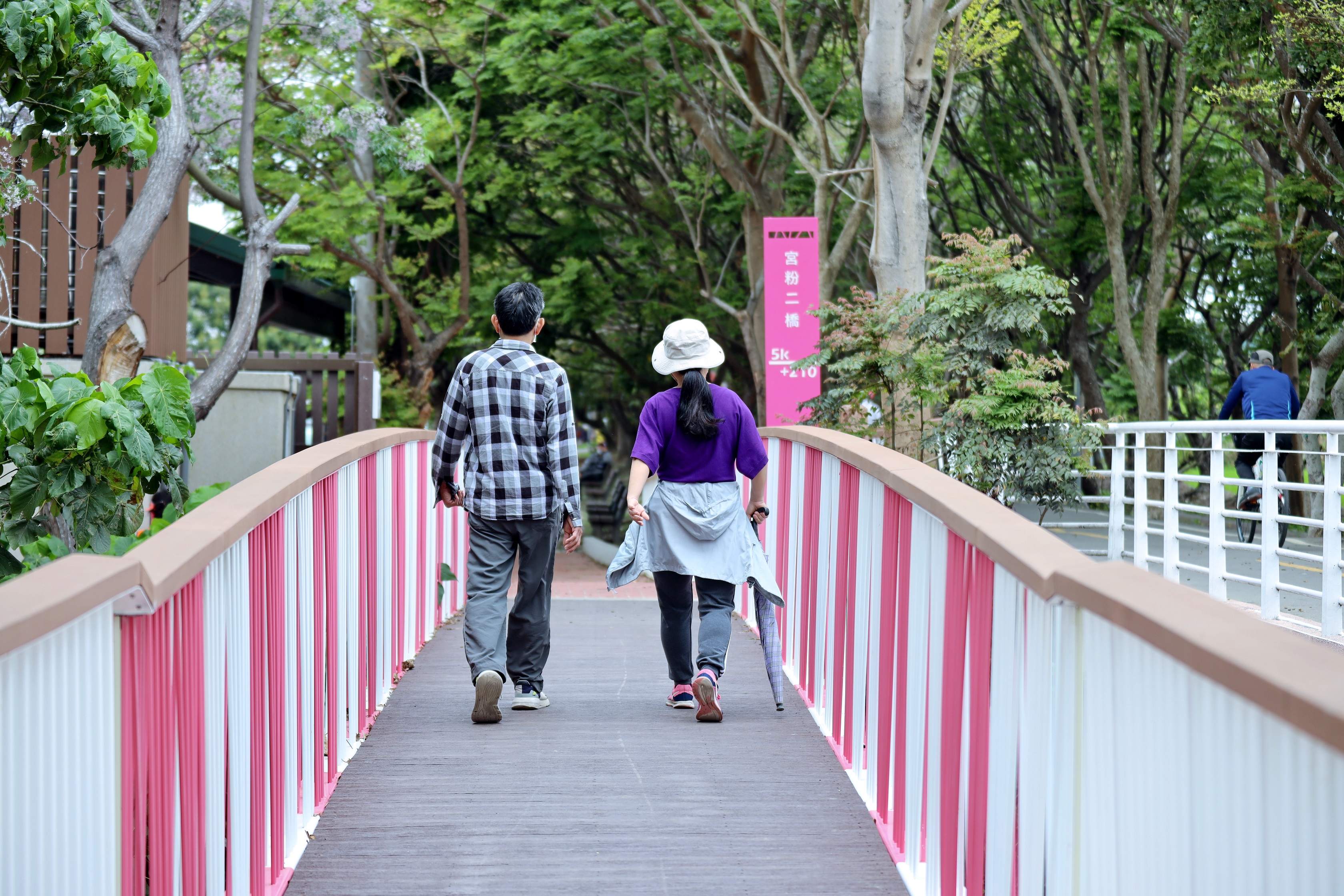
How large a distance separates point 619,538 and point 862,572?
21961mm

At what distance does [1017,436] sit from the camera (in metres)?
9.27

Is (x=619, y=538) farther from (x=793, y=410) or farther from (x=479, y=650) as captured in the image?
(x=479, y=650)

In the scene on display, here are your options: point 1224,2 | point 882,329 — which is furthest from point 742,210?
point 882,329

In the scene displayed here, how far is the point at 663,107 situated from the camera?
60.3ft

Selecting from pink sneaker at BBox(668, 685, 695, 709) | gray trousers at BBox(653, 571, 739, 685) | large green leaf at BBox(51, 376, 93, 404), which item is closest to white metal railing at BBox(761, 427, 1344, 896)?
gray trousers at BBox(653, 571, 739, 685)

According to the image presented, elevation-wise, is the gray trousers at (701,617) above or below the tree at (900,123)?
below

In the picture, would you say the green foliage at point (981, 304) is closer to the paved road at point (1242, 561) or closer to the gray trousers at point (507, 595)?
the paved road at point (1242, 561)

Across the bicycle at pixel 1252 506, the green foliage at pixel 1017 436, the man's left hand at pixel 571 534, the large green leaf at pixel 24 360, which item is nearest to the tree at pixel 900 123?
the green foliage at pixel 1017 436

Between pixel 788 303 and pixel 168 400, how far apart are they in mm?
9913

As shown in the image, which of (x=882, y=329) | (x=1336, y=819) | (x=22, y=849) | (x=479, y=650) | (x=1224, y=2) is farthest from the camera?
(x=1224, y=2)

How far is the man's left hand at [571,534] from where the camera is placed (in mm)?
5152

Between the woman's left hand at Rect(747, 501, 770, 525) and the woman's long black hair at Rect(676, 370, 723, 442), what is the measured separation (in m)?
0.39

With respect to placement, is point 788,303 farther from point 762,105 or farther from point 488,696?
point 488,696

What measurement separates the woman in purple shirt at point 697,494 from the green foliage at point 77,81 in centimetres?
238
